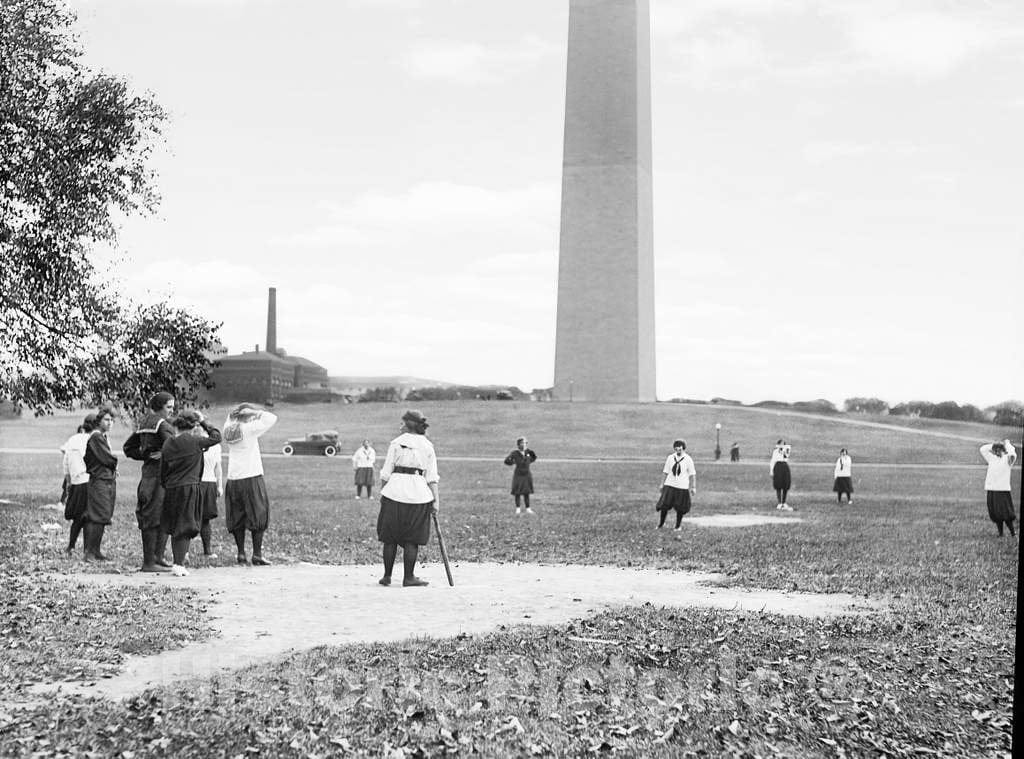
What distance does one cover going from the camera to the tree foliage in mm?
12047

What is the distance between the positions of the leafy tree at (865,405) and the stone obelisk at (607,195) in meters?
7.72

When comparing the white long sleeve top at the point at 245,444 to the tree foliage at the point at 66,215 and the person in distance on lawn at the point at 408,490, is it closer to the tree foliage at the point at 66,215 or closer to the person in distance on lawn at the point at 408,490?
the tree foliage at the point at 66,215

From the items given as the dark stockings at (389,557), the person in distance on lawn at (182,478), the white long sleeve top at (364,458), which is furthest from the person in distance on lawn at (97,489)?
the white long sleeve top at (364,458)

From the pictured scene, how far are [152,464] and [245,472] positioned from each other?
1.03 meters

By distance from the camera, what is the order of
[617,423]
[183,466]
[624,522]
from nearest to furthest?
[183,466], [624,522], [617,423]

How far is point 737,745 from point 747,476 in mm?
29671

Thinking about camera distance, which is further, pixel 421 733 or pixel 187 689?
pixel 187 689

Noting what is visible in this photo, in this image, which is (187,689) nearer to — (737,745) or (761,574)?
(737,745)

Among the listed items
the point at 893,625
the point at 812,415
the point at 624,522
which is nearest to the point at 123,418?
the point at 893,625

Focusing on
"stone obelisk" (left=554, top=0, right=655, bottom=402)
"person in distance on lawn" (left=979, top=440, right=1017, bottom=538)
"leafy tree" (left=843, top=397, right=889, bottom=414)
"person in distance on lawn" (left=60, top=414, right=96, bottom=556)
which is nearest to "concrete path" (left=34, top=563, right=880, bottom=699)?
"person in distance on lawn" (left=60, top=414, right=96, bottom=556)

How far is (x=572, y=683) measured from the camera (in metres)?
7.44

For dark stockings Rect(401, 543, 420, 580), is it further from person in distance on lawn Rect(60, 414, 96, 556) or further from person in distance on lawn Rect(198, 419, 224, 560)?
person in distance on lawn Rect(60, 414, 96, 556)

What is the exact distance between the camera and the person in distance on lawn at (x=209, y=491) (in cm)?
1311

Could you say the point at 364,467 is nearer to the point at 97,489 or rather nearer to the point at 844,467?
the point at 844,467
